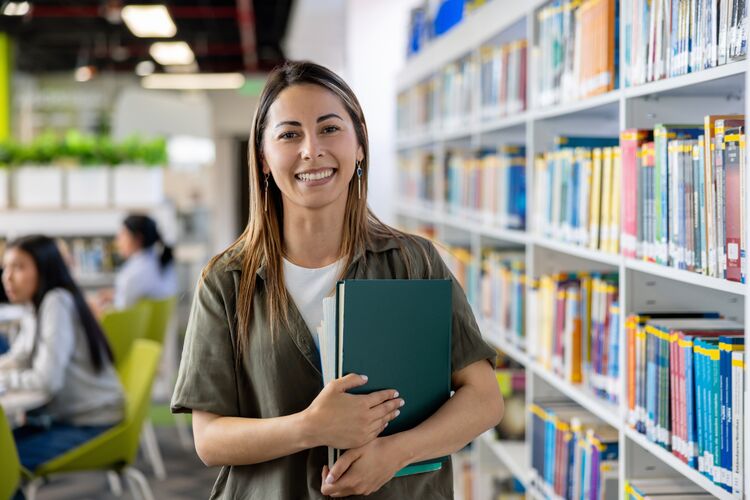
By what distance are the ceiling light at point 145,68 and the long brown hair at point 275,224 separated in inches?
561

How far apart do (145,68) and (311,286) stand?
48.7 ft

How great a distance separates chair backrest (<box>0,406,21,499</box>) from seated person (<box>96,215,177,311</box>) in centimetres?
352

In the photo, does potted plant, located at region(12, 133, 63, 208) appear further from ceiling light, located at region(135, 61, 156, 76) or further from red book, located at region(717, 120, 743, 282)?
ceiling light, located at region(135, 61, 156, 76)

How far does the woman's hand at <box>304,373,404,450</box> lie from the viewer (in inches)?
56.7

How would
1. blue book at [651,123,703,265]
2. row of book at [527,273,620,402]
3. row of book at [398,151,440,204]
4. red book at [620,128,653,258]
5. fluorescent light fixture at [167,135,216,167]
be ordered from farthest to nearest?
fluorescent light fixture at [167,135,216,167] → row of book at [398,151,440,204] → row of book at [527,273,620,402] → red book at [620,128,653,258] → blue book at [651,123,703,265]

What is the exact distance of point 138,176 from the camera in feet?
23.9

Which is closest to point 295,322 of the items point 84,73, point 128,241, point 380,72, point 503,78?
point 503,78

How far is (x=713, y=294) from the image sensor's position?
2.18 m

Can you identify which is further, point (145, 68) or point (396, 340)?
point (145, 68)

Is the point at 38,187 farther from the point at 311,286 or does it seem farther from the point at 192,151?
the point at 192,151

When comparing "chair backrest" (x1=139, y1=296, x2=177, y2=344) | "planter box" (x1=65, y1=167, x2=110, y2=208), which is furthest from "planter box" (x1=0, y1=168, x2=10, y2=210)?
"chair backrest" (x1=139, y1=296, x2=177, y2=344)

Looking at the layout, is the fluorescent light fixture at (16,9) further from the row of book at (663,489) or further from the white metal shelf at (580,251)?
the row of book at (663,489)

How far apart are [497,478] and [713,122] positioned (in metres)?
2.32

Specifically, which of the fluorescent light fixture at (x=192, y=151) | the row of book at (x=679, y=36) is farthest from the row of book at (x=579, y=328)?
the fluorescent light fixture at (x=192, y=151)
